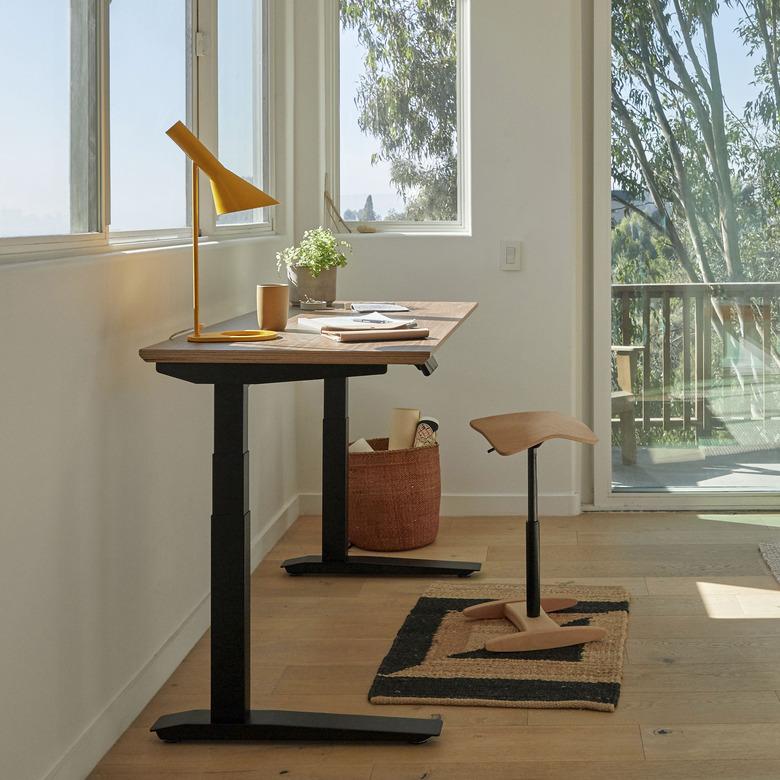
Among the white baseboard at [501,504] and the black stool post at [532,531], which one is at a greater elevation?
the black stool post at [532,531]

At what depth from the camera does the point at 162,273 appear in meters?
2.88

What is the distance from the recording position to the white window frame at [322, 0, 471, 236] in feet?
15.0

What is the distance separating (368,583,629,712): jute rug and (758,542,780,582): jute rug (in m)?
0.58

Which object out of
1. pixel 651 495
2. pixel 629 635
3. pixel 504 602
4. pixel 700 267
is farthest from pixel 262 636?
pixel 700 267

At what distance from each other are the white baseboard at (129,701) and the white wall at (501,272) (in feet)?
5.01

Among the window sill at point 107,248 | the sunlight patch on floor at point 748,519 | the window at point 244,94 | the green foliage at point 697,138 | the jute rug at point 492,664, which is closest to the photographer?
the window sill at point 107,248

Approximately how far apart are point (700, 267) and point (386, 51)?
147 centimetres

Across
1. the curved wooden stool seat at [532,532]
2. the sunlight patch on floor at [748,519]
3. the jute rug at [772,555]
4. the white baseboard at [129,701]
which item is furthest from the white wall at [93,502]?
the sunlight patch on floor at [748,519]

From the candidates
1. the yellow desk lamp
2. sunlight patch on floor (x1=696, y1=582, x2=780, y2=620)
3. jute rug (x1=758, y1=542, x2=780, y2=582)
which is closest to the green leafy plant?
the yellow desk lamp

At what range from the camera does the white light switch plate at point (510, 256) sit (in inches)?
178

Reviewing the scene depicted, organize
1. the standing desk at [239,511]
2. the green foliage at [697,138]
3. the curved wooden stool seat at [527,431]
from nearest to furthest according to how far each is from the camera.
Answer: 1. the standing desk at [239,511]
2. the curved wooden stool seat at [527,431]
3. the green foliage at [697,138]

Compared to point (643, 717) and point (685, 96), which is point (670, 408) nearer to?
point (685, 96)

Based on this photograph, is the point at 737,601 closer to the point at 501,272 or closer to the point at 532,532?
the point at 532,532

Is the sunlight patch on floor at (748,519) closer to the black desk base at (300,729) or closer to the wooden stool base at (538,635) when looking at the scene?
the wooden stool base at (538,635)
